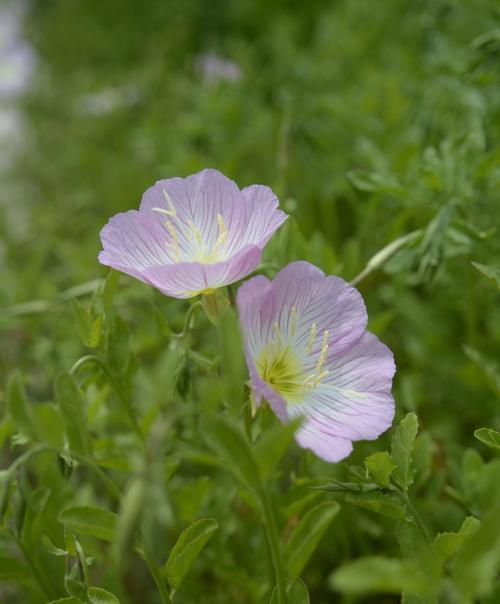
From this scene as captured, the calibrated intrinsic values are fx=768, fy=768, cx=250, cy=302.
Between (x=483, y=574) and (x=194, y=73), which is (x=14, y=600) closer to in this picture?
(x=483, y=574)

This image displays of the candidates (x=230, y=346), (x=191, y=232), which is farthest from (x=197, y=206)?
(x=230, y=346)

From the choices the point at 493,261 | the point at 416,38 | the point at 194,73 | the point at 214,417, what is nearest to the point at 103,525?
the point at 214,417

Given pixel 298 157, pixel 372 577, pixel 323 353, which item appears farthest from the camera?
pixel 298 157

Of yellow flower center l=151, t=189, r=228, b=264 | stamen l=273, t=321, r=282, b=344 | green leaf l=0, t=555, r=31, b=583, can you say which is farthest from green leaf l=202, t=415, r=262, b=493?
green leaf l=0, t=555, r=31, b=583

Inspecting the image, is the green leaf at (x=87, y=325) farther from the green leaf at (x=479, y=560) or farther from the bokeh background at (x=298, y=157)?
the green leaf at (x=479, y=560)

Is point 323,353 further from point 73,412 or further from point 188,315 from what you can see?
point 73,412

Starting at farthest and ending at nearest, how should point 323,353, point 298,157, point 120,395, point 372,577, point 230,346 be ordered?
point 298,157 < point 120,395 < point 323,353 < point 230,346 < point 372,577

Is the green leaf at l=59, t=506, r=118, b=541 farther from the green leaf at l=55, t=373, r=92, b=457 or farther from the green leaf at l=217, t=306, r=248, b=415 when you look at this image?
the green leaf at l=217, t=306, r=248, b=415

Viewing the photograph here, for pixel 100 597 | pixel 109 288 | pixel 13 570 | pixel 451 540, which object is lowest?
pixel 13 570
